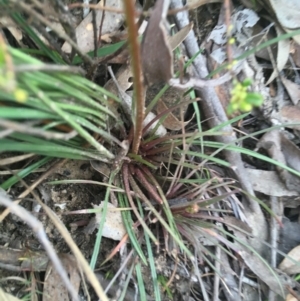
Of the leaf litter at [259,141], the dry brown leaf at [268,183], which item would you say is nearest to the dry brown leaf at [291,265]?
the leaf litter at [259,141]

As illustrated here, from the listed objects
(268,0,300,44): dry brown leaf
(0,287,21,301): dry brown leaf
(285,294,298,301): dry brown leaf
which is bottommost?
(0,287,21,301): dry brown leaf

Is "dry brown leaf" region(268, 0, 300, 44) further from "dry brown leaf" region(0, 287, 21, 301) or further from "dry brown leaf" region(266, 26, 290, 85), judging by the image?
"dry brown leaf" region(0, 287, 21, 301)

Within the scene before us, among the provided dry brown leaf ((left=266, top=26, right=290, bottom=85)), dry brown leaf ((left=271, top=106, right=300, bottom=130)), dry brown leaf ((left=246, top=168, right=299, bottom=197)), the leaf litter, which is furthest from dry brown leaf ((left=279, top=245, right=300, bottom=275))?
dry brown leaf ((left=266, top=26, right=290, bottom=85))

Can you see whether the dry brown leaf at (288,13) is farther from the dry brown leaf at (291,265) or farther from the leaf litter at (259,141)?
the dry brown leaf at (291,265)

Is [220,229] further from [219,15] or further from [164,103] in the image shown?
[219,15]

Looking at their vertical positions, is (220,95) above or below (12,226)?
above

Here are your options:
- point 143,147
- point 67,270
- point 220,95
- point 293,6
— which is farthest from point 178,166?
point 293,6

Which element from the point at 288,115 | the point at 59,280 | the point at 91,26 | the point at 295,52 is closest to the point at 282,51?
the point at 295,52

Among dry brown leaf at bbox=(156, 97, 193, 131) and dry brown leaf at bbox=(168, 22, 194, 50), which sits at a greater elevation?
dry brown leaf at bbox=(168, 22, 194, 50)
